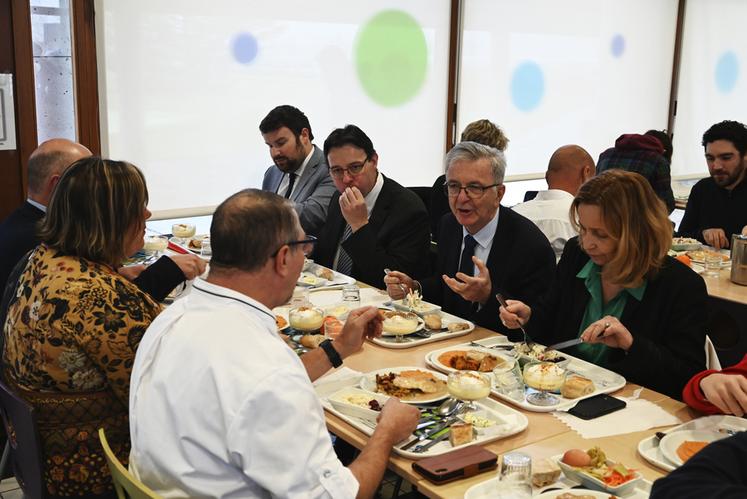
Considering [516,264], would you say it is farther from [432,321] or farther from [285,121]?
[285,121]

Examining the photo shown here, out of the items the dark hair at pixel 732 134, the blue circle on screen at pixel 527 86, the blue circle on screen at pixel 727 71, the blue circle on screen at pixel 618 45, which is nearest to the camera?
the dark hair at pixel 732 134

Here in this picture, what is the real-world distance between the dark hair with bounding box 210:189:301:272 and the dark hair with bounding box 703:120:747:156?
4235 mm

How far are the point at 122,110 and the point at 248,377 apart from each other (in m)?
4.26

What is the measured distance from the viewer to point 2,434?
3006 mm

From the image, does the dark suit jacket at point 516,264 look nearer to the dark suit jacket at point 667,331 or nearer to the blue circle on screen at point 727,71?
the dark suit jacket at point 667,331

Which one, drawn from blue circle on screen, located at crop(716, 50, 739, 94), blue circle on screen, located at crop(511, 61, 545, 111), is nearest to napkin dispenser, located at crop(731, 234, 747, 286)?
blue circle on screen, located at crop(511, 61, 545, 111)

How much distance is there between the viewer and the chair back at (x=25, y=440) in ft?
6.70

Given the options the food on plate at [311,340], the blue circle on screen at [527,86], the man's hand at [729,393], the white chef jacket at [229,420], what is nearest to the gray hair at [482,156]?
the food on plate at [311,340]

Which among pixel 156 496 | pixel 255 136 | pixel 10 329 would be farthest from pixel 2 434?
pixel 255 136

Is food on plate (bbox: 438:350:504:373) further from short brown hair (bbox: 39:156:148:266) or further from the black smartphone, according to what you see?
short brown hair (bbox: 39:156:148:266)

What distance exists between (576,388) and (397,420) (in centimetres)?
65

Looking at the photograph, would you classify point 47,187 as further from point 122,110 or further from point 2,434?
point 122,110

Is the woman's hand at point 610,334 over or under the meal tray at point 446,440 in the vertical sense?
over

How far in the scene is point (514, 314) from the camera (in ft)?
9.13
